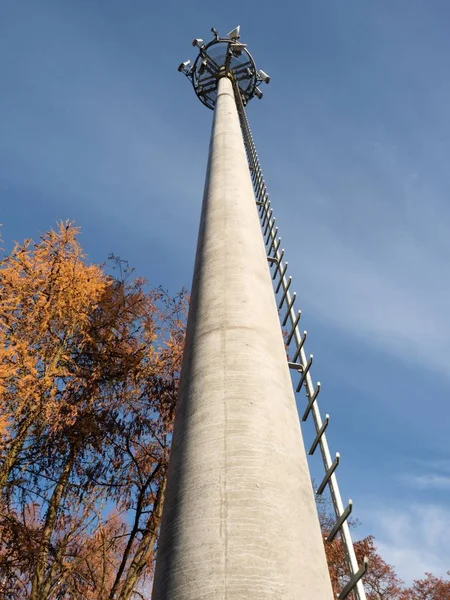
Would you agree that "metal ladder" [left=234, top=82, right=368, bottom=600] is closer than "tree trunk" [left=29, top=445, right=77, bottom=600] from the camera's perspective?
Yes

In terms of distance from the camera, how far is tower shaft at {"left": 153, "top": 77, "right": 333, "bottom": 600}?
172cm

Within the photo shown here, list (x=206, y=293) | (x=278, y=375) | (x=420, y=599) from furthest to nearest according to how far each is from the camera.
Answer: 1. (x=420, y=599)
2. (x=206, y=293)
3. (x=278, y=375)

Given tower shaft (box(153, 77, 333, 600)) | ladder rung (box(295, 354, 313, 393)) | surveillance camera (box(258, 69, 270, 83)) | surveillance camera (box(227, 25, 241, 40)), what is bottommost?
tower shaft (box(153, 77, 333, 600))

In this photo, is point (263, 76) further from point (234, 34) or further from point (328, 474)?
point (328, 474)

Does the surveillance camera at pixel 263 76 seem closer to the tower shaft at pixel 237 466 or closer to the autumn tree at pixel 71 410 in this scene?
the autumn tree at pixel 71 410

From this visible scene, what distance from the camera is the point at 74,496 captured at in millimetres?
9445

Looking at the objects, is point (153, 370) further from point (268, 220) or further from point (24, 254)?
point (268, 220)

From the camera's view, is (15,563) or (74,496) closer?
(15,563)

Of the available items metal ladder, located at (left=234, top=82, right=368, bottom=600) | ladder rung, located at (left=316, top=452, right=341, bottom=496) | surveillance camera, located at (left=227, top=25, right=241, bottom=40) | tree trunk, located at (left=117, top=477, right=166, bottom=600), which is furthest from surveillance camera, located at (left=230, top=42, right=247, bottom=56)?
ladder rung, located at (left=316, top=452, right=341, bottom=496)

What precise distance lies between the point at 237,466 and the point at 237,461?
2cm

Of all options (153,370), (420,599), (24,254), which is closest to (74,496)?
(153,370)

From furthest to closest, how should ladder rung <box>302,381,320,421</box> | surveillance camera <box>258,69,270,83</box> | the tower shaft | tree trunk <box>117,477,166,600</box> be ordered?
surveillance camera <box>258,69,270,83</box>
tree trunk <box>117,477,166,600</box>
ladder rung <box>302,381,320,421</box>
the tower shaft

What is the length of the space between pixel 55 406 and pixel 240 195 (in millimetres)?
6077

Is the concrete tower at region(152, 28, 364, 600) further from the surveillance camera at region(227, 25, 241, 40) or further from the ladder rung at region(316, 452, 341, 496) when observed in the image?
the surveillance camera at region(227, 25, 241, 40)
